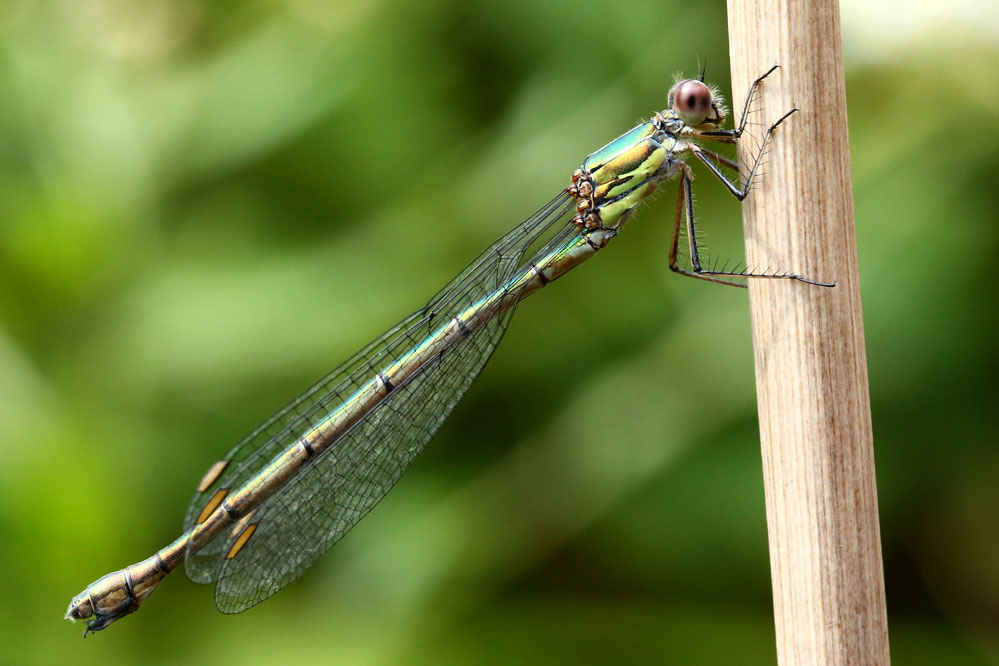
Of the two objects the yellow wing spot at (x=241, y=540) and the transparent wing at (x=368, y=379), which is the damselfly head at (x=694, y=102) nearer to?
the transparent wing at (x=368, y=379)

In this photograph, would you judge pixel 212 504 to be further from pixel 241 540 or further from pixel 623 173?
pixel 623 173

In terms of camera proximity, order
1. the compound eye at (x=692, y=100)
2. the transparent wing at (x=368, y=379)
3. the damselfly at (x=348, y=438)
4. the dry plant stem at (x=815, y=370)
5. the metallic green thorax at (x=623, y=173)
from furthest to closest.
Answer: the transparent wing at (x=368, y=379) → the damselfly at (x=348, y=438) → the metallic green thorax at (x=623, y=173) → the compound eye at (x=692, y=100) → the dry plant stem at (x=815, y=370)

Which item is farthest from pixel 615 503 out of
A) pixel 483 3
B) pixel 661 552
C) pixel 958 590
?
pixel 483 3

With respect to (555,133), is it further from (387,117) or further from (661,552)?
(661,552)

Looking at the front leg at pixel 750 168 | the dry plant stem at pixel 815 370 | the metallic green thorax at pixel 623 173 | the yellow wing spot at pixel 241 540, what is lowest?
the dry plant stem at pixel 815 370

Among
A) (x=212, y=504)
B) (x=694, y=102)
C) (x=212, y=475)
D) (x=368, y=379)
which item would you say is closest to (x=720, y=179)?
(x=694, y=102)

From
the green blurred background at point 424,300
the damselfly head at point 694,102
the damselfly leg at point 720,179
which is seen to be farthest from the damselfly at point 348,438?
the damselfly head at point 694,102

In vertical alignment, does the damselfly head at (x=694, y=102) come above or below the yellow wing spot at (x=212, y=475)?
below

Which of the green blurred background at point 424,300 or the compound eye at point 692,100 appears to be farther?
the green blurred background at point 424,300
